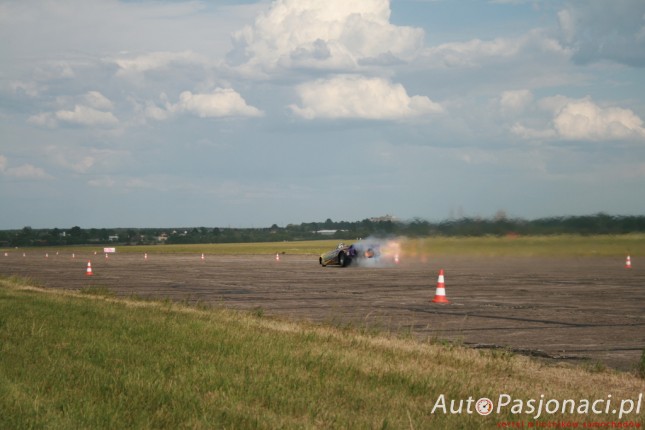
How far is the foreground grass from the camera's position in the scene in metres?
7.99

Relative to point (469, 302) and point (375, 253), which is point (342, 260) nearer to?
point (375, 253)

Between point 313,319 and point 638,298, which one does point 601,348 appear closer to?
point 313,319

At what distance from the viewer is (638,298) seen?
2448 centimetres

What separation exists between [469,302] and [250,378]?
14.3 metres

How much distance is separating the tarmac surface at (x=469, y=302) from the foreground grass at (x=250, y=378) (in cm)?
210

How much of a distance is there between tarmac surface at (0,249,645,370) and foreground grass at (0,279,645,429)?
82.5 inches

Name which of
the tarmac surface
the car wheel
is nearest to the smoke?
the car wheel

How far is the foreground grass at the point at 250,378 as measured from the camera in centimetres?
799

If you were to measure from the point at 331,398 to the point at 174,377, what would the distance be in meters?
2.00

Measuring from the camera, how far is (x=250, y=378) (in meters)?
9.84

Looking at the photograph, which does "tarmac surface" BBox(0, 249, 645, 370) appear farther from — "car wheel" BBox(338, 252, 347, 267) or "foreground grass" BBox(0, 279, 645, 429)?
"car wheel" BBox(338, 252, 347, 267)

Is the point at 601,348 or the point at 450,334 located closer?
the point at 601,348

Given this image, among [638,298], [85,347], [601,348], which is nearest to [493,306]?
[638,298]

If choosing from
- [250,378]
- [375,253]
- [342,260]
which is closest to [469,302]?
[250,378]
